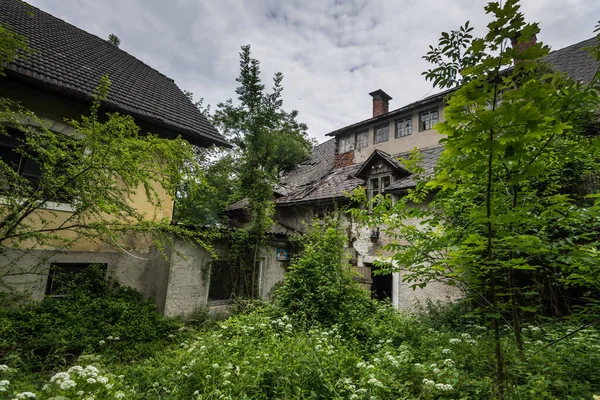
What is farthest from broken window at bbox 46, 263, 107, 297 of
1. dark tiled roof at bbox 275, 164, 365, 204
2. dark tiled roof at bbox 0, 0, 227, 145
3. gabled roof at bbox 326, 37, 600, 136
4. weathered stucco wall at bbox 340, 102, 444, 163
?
weathered stucco wall at bbox 340, 102, 444, 163

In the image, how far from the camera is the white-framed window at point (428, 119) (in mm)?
12469

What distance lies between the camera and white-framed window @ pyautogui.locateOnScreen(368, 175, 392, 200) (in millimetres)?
10648

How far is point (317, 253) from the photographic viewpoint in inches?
287

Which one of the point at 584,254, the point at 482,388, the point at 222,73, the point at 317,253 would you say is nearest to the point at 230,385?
the point at 482,388

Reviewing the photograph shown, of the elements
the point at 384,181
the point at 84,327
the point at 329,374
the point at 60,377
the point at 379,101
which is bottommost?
the point at 84,327

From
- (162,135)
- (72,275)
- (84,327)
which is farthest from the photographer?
(162,135)

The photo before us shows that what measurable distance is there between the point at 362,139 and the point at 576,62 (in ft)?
28.0

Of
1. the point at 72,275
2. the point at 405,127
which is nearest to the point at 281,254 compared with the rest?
the point at 72,275

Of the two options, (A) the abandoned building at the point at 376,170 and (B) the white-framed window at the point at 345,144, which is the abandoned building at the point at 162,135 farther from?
(B) the white-framed window at the point at 345,144

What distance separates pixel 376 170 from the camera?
10898 millimetres

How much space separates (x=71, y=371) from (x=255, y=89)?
29.5 feet

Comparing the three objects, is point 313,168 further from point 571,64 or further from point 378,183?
point 571,64

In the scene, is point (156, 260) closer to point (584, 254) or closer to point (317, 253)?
point (317, 253)

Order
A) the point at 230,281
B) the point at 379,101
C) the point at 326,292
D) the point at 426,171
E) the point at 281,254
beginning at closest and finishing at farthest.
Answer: the point at 326,292 < the point at 230,281 < the point at 426,171 < the point at 281,254 < the point at 379,101
